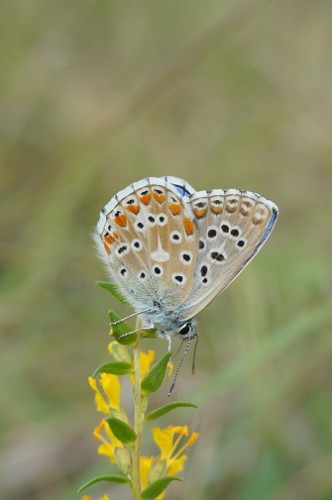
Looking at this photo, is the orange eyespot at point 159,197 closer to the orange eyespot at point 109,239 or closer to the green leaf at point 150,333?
the orange eyespot at point 109,239

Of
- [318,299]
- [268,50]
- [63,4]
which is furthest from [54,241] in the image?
[268,50]

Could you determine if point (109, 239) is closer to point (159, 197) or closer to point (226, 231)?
point (159, 197)

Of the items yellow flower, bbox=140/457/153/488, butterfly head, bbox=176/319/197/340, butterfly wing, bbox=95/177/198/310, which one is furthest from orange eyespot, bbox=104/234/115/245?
yellow flower, bbox=140/457/153/488

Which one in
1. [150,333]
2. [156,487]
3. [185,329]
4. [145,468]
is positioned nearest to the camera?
[156,487]

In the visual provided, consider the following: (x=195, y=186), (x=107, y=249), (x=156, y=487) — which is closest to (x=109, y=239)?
(x=107, y=249)

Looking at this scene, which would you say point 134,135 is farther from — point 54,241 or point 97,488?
point 97,488

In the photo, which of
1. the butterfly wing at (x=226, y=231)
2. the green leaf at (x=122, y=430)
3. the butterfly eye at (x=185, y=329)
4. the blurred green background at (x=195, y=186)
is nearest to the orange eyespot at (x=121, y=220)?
the butterfly wing at (x=226, y=231)
